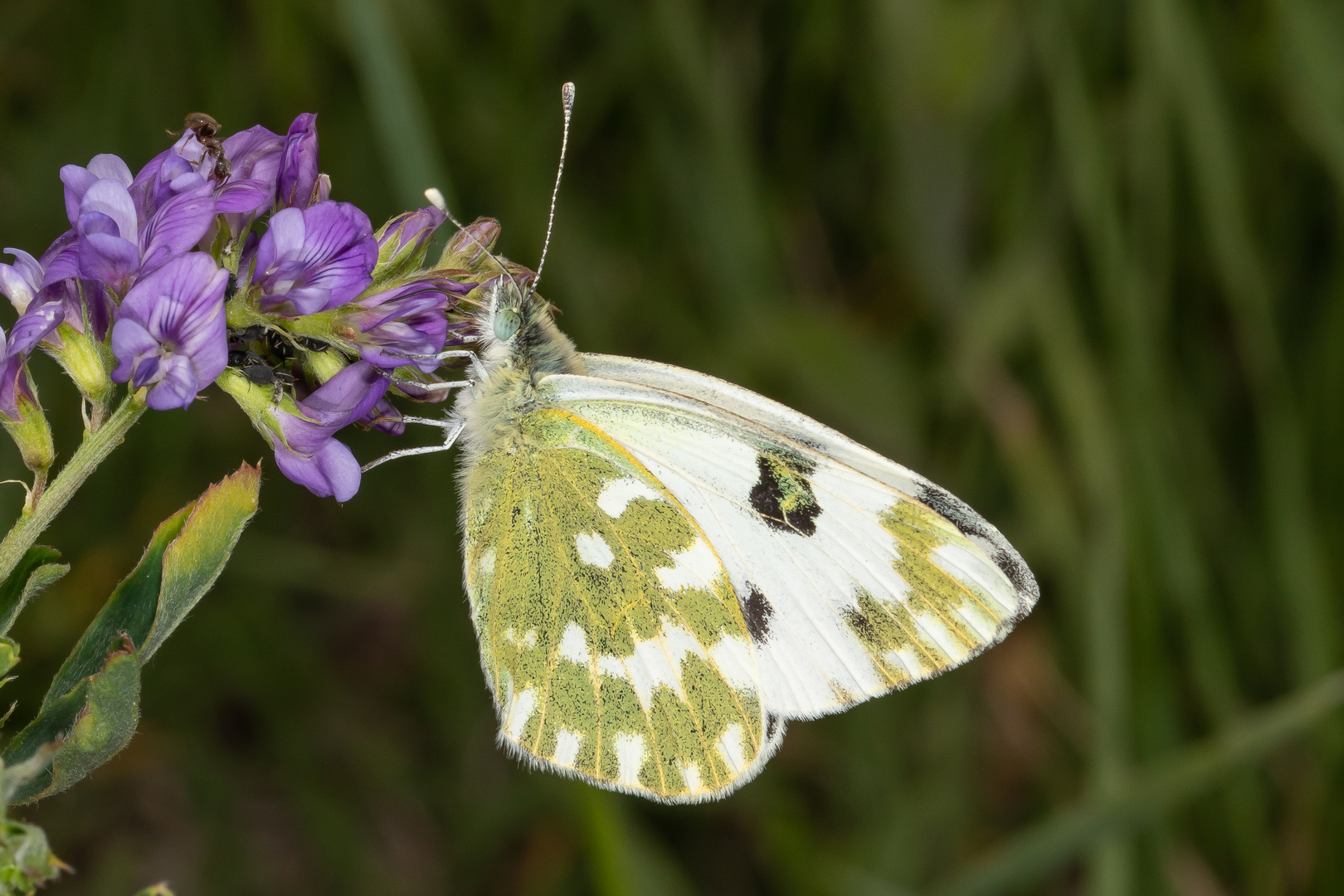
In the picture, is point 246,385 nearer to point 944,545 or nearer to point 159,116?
point 944,545

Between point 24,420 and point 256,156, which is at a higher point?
point 256,156

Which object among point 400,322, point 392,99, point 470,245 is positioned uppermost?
point 392,99

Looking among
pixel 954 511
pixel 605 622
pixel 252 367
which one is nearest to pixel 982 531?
pixel 954 511

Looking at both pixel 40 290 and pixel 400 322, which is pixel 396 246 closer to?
pixel 400 322

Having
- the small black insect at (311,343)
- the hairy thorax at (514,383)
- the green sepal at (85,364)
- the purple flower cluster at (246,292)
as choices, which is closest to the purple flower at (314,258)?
the purple flower cluster at (246,292)

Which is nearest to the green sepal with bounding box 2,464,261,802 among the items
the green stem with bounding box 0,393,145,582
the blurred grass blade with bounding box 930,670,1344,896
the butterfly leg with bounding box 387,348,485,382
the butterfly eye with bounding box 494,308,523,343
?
the green stem with bounding box 0,393,145,582

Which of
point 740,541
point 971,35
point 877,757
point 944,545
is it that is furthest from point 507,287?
point 877,757

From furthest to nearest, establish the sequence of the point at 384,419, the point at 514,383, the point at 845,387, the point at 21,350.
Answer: the point at 845,387 → the point at 514,383 → the point at 384,419 → the point at 21,350

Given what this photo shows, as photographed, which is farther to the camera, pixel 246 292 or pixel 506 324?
pixel 506 324
